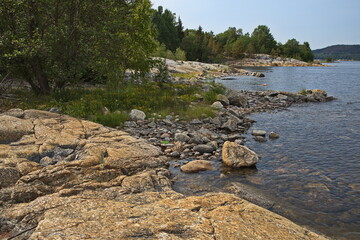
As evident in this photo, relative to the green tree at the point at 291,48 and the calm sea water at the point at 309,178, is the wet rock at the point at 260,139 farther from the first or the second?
the green tree at the point at 291,48

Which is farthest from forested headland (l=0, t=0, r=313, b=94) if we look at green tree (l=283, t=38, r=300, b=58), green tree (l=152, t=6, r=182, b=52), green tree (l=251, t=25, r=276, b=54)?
green tree (l=283, t=38, r=300, b=58)

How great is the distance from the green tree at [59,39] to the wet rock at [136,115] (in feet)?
13.9

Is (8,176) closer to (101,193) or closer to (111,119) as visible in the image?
(101,193)

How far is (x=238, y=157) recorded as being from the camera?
9.02m

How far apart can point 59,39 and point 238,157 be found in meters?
11.9

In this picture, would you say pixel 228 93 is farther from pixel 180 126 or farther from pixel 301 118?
pixel 180 126

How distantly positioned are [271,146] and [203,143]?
124 inches

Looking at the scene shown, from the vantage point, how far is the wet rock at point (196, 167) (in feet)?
27.8

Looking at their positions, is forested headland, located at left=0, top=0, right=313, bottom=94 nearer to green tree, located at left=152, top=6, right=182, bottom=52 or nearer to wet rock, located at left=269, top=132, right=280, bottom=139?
wet rock, located at left=269, top=132, right=280, bottom=139

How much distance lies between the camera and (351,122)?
15.9m

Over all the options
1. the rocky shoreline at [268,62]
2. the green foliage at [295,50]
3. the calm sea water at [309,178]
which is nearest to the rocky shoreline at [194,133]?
the calm sea water at [309,178]

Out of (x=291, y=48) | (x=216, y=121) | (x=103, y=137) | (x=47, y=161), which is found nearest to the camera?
(x=47, y=161)

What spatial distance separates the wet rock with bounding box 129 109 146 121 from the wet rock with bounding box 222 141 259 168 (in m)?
5.86

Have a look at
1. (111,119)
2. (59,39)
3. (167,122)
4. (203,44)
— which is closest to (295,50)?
(203,44)
